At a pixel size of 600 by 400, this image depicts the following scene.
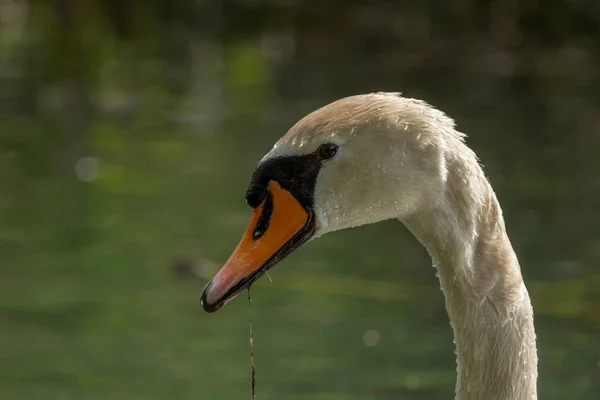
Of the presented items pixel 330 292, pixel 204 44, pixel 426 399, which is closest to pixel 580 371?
pixel 426 399

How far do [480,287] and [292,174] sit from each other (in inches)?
21.7

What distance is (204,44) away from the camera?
15.5 m

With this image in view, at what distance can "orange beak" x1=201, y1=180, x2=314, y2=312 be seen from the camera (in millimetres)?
3336

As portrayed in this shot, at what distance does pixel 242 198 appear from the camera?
8.83 metres

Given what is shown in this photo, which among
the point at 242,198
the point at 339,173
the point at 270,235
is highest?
the point at 339,173

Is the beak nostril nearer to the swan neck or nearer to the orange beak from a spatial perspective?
the orange beak

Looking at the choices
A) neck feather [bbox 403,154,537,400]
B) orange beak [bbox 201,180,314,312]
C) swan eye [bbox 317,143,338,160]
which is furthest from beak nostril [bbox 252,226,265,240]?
neck feather [bbox 403,154,537,400]

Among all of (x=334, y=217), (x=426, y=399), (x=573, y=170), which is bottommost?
(x=573, y=170)

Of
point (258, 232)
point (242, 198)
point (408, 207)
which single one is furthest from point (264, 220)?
point (242, 198)

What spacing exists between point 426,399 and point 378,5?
11.3m

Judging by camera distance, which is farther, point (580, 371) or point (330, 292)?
point (330, 292)

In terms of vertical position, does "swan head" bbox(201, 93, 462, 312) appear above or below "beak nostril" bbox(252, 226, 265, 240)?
above

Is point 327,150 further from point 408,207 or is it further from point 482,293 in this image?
point 482,293

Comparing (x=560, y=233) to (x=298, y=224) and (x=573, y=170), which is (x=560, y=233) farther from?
(x=298, y=224)
